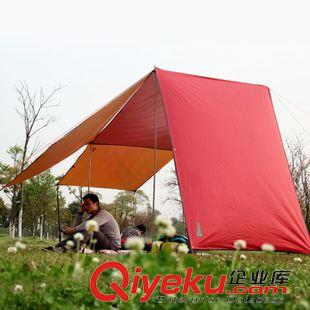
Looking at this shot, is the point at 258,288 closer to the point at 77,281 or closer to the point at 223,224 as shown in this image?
the point at 77,281

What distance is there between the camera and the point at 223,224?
16.1 ft

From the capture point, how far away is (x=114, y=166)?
10.1 metres

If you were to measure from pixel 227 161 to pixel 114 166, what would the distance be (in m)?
5.05

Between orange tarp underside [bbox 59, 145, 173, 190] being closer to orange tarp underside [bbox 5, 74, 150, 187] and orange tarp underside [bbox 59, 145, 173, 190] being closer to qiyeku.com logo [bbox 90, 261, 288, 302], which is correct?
orange tarp underside [bbox 5, 74, 150, 187]

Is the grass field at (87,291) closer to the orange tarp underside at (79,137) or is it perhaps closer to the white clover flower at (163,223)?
the white clover flower at (163,223)

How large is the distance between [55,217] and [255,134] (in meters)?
27.4

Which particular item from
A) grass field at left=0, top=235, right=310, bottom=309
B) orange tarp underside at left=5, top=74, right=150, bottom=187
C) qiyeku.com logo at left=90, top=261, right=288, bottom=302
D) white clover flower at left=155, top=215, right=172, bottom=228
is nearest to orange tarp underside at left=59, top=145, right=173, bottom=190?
orange tarp underside at left=5, top=74, right=150, bottom=187

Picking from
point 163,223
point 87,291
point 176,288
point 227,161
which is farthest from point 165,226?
point 227,161

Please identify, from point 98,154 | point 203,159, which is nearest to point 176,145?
point 203,159

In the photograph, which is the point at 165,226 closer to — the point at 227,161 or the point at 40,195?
the point at 227,161

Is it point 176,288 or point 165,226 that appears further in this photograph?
point 176,288

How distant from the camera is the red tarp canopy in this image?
4.96 metres

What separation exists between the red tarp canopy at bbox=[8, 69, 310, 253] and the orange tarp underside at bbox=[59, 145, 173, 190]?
2.61 metres

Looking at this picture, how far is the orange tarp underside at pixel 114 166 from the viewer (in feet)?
31.8
